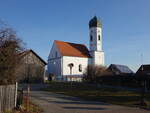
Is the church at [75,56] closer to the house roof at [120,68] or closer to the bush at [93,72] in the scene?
the house roof at [120,68]

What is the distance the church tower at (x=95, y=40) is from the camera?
3020 inches

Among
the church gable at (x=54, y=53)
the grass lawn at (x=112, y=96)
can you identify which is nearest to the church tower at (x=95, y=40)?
the church gable at (x=54, y=53)

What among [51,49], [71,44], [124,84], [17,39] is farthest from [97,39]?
[17,39]

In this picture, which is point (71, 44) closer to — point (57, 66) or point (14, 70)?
point (57, 66)

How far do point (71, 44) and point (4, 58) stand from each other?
62091mm

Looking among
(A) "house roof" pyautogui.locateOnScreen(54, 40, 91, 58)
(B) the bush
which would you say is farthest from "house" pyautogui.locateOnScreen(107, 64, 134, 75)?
(B) the bush

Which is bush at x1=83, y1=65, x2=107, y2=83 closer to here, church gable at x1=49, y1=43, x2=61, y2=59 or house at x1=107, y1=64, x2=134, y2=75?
house at x1=107, y1=64, x2=134, y2=75

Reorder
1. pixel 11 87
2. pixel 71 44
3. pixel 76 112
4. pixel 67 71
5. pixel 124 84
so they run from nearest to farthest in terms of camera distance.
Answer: pixel 11 87
pixel 76 112
pixel 124 84
pixel 67 71
pixel 71 44

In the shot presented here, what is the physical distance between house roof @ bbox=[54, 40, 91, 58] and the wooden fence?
55.0 meters

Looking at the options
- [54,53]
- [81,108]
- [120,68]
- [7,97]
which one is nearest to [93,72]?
[120,68]

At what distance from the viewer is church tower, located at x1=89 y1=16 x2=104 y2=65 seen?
76.7 metres

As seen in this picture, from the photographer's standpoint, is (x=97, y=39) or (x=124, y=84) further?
(x=97, y=39)

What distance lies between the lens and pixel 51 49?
75.0 metres

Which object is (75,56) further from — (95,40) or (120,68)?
(120,68)
